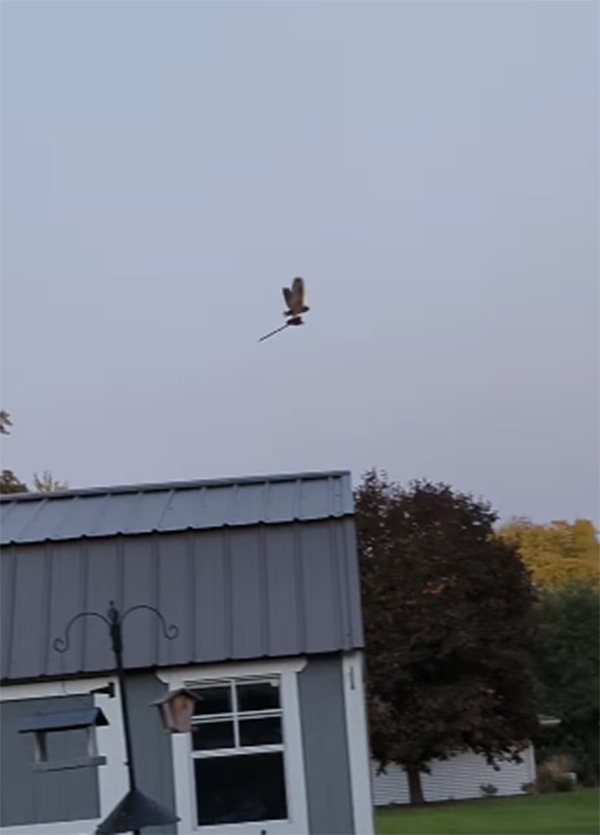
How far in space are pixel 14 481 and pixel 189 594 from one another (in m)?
14.7

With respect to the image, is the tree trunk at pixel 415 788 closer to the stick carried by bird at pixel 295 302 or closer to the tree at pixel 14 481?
the tree at pixel 14 481

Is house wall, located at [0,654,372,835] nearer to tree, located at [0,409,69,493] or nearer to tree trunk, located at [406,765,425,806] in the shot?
tree, located at [0,409,69,493]

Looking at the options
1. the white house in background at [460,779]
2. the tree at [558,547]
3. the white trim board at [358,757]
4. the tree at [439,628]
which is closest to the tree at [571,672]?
the white house in background at [460,779]

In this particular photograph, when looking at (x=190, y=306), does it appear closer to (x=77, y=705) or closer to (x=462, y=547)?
(x=77, y=705)

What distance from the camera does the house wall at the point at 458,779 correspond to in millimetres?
30766

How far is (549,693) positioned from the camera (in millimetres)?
32438

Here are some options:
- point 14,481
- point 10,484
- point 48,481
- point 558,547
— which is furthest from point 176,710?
point 558,547

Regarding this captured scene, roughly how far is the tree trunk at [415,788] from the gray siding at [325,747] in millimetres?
21459

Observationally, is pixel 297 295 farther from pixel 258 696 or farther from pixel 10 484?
pixel 10 484

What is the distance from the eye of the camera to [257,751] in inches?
345

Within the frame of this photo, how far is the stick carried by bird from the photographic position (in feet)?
24.2

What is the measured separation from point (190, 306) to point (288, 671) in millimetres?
5519

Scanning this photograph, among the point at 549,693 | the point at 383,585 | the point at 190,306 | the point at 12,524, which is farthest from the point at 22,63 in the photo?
the point at 549,693

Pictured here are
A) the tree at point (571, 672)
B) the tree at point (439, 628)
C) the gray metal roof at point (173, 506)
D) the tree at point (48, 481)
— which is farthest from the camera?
the tree at point (571, 672)
